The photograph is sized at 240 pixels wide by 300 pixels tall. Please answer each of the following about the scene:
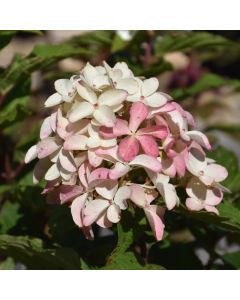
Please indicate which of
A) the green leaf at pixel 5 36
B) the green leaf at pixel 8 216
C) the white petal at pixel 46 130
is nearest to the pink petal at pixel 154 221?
the white petal at pixel 46 130

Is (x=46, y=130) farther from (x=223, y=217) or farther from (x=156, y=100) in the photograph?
(x=223, y=217)

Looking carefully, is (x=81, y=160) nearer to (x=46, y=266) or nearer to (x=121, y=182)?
(x=121, y=182)

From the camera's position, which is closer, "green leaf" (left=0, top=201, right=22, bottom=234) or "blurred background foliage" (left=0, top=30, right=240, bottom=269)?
"blurred background foliage" (left=0, top=30, right=240, bottom=269)

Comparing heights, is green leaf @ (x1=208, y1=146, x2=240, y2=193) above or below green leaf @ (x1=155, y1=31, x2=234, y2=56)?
below

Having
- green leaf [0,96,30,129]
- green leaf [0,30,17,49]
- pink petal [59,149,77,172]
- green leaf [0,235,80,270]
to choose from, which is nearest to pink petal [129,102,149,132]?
pink petal [59,149,77,172]

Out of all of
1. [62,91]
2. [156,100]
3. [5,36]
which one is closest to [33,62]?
[5,36]

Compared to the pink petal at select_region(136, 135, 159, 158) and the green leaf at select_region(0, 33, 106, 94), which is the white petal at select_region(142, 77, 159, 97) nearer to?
the pink petal at select_region(136, 135, 159, 158)

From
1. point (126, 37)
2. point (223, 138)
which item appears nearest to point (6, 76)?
point (126, 37)
